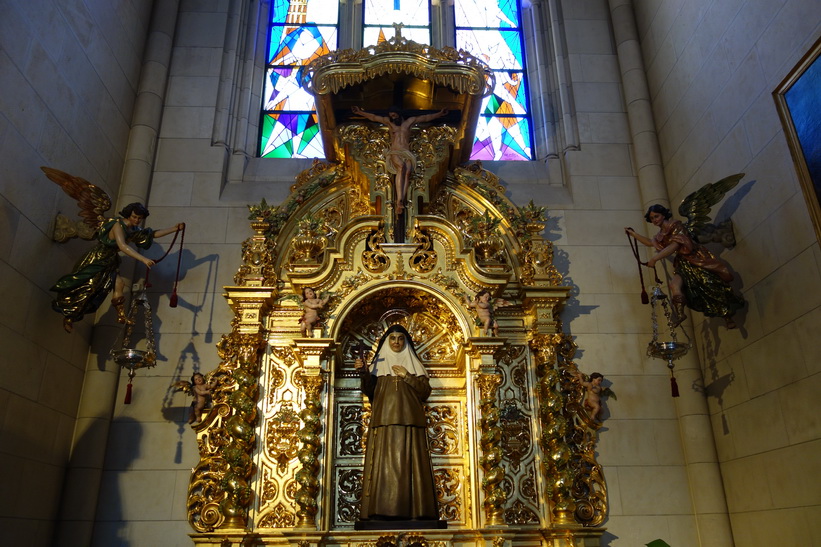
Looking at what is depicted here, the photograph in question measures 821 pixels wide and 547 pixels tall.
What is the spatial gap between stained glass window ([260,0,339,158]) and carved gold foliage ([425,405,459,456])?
403cm

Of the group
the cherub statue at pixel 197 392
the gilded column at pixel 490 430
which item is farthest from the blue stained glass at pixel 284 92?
the gilded column at pixel 490 430

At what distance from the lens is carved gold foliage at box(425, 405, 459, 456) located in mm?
7359

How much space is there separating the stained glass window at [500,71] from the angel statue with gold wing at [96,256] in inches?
186

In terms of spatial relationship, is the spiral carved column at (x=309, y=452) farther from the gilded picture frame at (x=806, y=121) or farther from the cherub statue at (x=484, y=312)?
the gilded picture frame at (x=806, y=121)

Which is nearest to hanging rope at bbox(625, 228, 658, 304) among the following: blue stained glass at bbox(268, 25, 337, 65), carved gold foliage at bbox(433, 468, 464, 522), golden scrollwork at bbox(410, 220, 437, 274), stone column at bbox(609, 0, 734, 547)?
stone column at bbox(609, 0, 734, 547)

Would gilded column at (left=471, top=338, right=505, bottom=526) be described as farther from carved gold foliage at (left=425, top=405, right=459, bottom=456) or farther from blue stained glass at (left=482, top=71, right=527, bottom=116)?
blue stained glass at (left=482, top=71, right=527, bottom=116)

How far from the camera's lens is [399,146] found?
820 cm

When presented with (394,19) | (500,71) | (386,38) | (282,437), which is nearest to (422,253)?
(282,437)

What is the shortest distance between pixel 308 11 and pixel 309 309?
565 cm

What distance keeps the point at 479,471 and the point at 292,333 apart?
99.7 inches

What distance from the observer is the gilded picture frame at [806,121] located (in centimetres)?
572

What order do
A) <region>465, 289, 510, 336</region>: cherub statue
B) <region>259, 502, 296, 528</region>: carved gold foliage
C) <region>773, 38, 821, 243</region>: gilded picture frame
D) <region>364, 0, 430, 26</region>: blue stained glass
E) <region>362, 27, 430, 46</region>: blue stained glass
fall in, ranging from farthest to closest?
<region>364, 0, 430, 26</region>: blue stained glass < <region>362, 27, 430, 46</region>: blue stained glass < <region>465, 289, 510, 336</region>: cherub statue < <region>259, 502, 296, 528</region>: carved gold foliage < <region>773, 38, 821, 243</region>: gilded picture frame

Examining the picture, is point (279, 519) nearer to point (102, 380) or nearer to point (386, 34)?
point (102, 380)

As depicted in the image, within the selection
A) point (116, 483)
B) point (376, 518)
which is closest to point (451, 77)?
point (376, 518)
